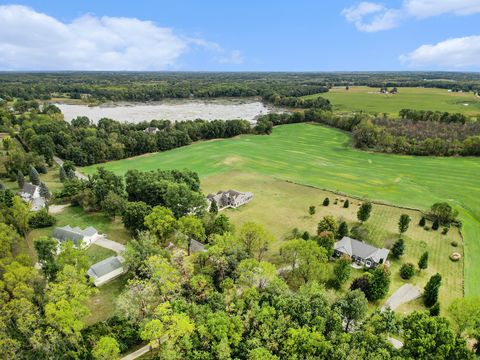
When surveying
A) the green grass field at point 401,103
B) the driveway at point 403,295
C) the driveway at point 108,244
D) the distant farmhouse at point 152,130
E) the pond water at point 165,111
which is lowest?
the driveway at point 403,295

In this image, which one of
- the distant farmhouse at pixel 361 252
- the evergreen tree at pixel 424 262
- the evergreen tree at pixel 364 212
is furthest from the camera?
the evergreen tree at pixel 364 212

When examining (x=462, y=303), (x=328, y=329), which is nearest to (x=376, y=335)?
(x=328, y=329)

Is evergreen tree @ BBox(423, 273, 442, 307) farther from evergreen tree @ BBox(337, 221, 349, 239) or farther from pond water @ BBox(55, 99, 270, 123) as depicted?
pond water @ BBox(55, 99, 270, 123)

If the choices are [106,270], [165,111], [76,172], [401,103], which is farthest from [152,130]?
[401,103]

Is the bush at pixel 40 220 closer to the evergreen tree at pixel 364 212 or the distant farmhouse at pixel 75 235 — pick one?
the distant farmhouse at pixel 75 235

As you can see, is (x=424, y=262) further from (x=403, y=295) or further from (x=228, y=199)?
(x=228, y=199)

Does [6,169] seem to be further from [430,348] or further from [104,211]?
[430,348]

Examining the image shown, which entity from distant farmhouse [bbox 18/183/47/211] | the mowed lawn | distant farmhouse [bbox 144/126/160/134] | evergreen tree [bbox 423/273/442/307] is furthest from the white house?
distant farmhouse [bbox 144/126/160/134]

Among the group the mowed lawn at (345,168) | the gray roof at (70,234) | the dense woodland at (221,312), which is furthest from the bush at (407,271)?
the gray roof at (70,234)
